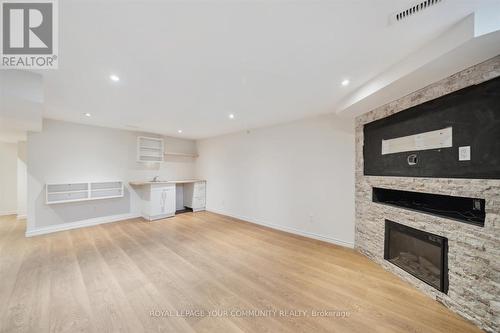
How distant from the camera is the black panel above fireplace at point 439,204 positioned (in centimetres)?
189

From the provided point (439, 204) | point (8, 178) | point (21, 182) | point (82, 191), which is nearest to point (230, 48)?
point (439, 204)

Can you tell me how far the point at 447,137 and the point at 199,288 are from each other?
3.27 meters

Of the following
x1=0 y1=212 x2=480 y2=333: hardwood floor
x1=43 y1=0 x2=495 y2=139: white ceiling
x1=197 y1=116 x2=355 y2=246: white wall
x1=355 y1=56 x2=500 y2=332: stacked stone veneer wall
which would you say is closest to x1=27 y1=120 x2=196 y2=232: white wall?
x1=0 y1=212 x2=480 y2=333: hardwood floor

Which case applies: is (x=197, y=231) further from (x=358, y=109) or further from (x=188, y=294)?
(x=358, y=109)

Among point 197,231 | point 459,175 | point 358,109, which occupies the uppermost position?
point 358,109

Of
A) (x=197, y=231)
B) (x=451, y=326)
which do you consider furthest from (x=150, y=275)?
(x=451, y=326)

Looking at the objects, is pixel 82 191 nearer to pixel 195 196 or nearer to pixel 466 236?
pixel 195 196

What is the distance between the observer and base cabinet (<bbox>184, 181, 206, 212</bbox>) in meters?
6.22

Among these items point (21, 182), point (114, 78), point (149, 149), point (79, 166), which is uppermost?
point (114, 78)

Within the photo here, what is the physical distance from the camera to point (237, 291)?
85.5 inches

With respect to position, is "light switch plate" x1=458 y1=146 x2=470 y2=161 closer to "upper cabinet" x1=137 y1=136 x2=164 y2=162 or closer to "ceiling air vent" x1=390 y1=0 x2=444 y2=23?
"ceiling air vent" x1=390 y1=0 x2=444 y2=23

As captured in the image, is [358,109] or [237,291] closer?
[237,291]

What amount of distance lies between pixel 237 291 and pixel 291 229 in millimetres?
2363

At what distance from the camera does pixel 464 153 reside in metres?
1.83
